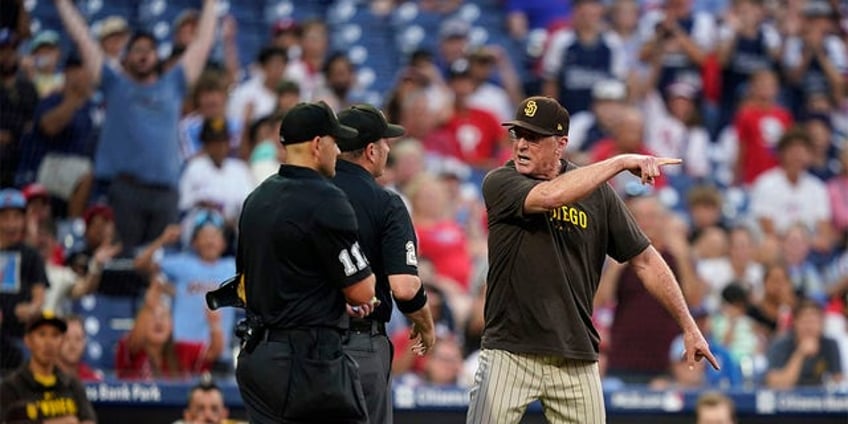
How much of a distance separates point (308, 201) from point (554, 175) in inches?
52.4

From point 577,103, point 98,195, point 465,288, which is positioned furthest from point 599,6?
point 98,195

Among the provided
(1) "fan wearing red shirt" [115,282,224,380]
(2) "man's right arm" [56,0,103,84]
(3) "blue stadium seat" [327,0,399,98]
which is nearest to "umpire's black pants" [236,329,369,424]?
(1) "fan wearing red shirt" [115,282,224,380]

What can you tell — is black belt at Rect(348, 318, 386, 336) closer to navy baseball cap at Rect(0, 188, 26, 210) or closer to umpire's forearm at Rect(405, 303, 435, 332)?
umpire's forearm at Rect(405, 303, 435, 332)

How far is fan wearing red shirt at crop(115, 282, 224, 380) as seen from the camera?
11.0 m

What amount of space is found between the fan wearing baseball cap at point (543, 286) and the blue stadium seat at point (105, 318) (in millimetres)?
4878

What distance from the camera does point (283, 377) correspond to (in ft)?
21.0

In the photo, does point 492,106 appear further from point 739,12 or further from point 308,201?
point 308,201

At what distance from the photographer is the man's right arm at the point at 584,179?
6.60m

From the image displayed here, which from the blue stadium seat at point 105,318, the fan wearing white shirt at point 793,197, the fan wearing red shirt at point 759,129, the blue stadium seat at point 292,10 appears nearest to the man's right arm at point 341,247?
the blue stadium seat at point 105,318

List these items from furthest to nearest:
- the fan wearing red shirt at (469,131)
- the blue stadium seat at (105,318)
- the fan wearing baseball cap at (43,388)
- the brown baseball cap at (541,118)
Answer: the fan wearing red shirt at (469,131), the blue stadium seat at (105,318), the fan wearing baseball cap at (43,388), the brown baseball cap at (541,118)

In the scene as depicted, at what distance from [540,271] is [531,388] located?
1.66 feet

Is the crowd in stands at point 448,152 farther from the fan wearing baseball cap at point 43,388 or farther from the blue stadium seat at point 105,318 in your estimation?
the fan wearing baseball cap at point 43,388

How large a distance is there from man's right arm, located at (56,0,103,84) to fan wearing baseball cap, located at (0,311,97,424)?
3.02m

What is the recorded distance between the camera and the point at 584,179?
676 cm
